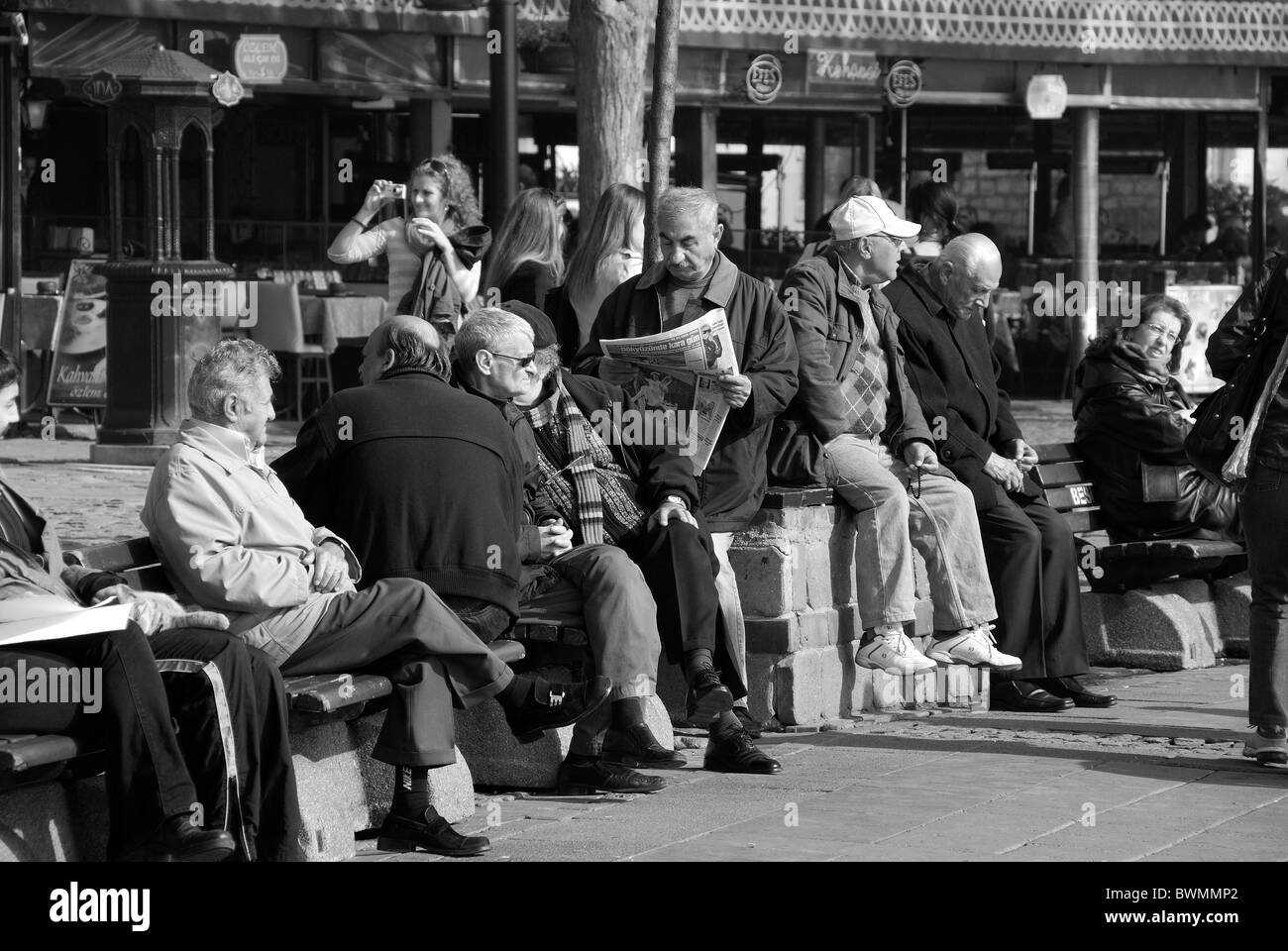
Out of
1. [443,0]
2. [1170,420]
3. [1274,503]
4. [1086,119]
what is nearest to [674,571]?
[1274,503]

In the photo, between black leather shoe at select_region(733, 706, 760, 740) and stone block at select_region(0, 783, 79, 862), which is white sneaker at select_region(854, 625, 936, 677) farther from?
stone block at select_region(0, 783, 79, 862)

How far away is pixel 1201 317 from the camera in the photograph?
61.0 ft

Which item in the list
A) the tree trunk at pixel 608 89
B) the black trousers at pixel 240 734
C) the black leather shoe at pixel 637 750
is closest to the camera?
the black trousers at pixel 240 734

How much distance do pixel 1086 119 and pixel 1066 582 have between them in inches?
514

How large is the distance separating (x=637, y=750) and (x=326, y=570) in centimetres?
122

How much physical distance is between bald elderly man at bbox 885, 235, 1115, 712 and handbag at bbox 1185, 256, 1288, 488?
4.01ft

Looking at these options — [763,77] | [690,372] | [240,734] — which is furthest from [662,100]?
[763,77]

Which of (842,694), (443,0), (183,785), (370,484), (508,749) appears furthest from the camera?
(443,0)

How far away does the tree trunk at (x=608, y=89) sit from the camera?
11.2 meters

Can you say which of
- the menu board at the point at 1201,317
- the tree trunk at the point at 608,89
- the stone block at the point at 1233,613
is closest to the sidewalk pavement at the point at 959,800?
the stone block at the point at 1233,613

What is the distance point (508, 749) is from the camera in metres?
6.39

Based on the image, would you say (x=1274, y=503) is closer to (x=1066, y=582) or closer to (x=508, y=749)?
(x=1066, y=582)

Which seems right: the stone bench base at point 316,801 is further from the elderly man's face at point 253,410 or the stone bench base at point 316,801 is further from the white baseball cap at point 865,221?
the white baseball cap at point 865,221

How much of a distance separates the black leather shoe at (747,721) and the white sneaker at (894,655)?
1.72 feet
